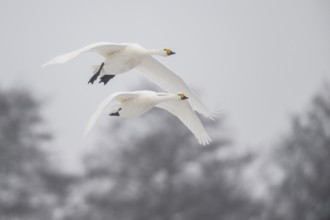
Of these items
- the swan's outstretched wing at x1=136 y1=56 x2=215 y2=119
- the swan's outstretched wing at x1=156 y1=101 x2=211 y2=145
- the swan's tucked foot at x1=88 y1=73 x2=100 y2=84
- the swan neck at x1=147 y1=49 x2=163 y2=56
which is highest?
the swan neck at x1=147 y1=49 x2=163 y2=56

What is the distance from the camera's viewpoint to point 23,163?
3353cm

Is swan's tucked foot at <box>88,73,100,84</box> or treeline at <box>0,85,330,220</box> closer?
swan's tucked foot at <box>88,73,100,84</box>

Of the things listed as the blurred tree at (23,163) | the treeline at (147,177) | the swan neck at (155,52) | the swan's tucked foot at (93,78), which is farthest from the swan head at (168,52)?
the blurred tree at (23,163)

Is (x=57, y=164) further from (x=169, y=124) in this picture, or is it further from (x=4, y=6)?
(x=4, y=6)

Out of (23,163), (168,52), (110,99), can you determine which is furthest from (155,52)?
(23,163)

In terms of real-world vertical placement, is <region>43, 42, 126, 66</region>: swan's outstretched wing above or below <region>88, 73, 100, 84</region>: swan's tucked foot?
above

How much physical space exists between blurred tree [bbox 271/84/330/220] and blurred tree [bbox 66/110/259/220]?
1.43 m

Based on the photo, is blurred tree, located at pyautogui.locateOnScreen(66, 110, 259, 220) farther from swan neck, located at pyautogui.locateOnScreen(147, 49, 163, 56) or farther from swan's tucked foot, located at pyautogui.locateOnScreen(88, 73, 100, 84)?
swan's tucked foot, located at pyautogui.locateOnScreen(88, 73, 100, 84)

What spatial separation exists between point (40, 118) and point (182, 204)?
572cm

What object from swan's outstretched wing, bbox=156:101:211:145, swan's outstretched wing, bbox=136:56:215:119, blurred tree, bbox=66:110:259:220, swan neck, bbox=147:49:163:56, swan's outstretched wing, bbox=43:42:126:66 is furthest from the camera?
blurred tree, bbox=66:110:259:220

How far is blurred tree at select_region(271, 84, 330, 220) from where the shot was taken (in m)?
31.5

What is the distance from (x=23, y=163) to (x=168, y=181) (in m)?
5.07

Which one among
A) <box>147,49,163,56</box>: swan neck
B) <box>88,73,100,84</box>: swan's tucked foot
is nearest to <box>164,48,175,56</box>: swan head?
<box>147,49,163,56</box>: swan neck

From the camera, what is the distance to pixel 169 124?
106 ft
